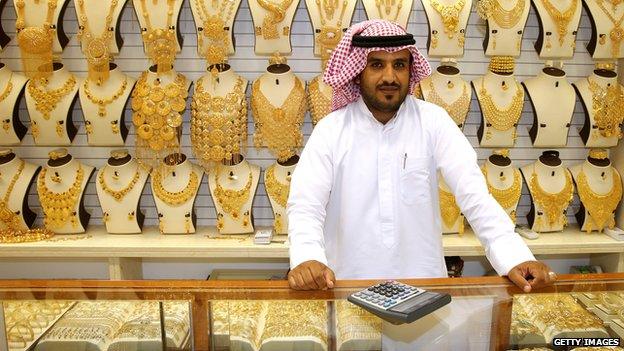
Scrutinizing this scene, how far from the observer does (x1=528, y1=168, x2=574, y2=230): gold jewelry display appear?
3.33 metres

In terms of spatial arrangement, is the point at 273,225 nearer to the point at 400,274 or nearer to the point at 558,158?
the point at 400,274

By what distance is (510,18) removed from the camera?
3.15 m

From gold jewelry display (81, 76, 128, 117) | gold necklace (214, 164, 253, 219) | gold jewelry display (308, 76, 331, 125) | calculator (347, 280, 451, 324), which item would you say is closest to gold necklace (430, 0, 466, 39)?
gold jewelry display (308, 76, 331, 125)

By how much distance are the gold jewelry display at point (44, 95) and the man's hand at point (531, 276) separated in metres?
2.68

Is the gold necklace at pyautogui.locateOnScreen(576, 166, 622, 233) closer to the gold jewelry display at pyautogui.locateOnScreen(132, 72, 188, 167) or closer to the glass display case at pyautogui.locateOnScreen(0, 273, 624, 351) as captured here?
the glass display case at pyautogui.locateOnScreen(0, 273, 624, 351)

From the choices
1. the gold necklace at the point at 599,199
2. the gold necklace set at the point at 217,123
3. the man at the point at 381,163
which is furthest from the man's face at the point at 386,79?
the gold necklace at the point at 599,199

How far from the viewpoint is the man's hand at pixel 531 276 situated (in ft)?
4.73

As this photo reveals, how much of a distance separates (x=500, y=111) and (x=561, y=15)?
0.61 meters

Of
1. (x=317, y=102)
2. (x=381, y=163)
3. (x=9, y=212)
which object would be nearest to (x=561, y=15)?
(x=317, y=102)

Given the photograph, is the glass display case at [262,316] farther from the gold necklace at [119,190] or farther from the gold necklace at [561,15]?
the gold necklace at [561,15]

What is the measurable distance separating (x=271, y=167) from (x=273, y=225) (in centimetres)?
38

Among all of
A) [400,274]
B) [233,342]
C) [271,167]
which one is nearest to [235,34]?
[271,167]

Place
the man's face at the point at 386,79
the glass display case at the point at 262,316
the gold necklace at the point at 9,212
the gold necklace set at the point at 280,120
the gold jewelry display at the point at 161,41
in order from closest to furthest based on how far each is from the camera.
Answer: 1. the glass display case at the point at 262,316
2. the man's face at the point at 386,79
3. the gold jewelry display at the point at 161,41
4. the gold necklace set at the point at 280,120
5. the gold necklace at the point at 9,212

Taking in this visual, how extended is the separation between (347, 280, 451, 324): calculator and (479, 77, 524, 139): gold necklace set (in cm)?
209
